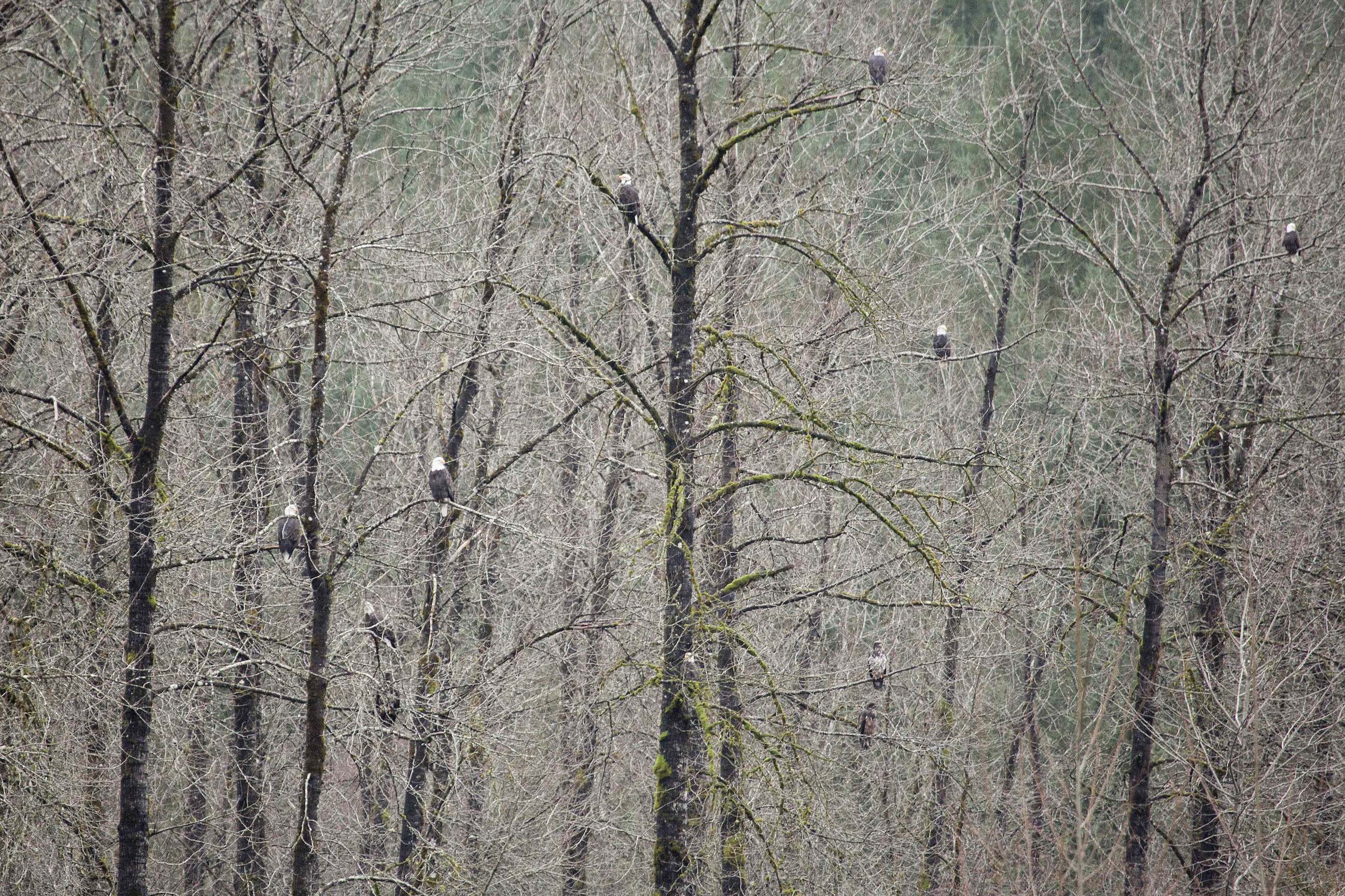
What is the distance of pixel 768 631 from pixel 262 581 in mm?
5740

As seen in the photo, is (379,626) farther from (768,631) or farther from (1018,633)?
(1018,633)

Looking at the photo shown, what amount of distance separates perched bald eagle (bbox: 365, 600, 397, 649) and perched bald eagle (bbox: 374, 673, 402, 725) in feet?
0.86

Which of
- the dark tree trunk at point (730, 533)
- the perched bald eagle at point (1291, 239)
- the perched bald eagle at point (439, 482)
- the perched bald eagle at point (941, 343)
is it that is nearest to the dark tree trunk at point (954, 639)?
the perched bald eagle at point (941, 343)

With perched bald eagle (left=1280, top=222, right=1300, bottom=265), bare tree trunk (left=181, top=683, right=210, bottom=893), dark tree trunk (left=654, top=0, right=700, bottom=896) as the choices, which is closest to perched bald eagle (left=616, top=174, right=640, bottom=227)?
dark tree trunk (left=654, top=0, right=700, bottom=896)

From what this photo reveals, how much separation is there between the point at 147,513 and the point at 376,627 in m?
1.73

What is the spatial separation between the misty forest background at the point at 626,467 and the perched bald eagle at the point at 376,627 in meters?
0.15

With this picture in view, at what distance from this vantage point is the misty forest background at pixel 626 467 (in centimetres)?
718

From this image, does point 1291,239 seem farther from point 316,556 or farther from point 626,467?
point 316,556

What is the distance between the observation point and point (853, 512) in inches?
412

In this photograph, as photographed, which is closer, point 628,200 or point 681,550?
point 681,550

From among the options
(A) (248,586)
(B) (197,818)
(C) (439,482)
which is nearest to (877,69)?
(C) (439,482)

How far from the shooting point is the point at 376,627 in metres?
8.02

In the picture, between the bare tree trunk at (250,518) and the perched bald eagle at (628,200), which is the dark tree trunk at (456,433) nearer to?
the perched bald eagle at (628,200)

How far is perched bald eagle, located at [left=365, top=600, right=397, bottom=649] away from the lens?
7.82 meters
